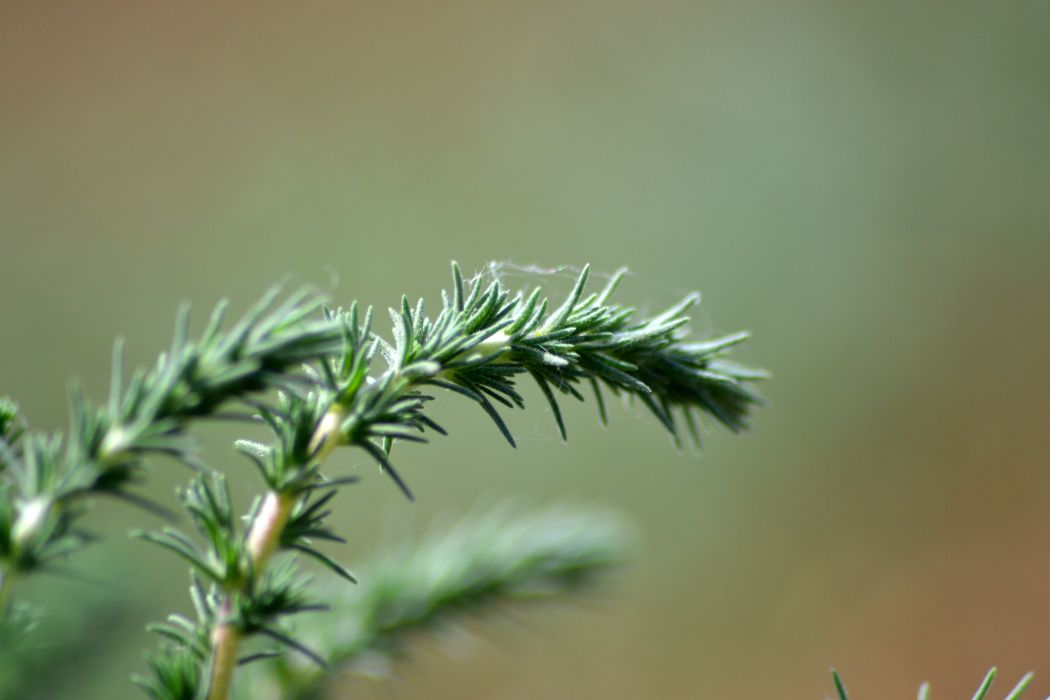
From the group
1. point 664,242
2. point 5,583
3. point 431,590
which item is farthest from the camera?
point 664,242

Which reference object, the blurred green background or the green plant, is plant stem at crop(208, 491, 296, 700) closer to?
the green plant

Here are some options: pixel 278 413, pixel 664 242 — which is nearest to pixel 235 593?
pixel 278 413

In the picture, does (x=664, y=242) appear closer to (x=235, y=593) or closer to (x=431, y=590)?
(x=431, y=590)

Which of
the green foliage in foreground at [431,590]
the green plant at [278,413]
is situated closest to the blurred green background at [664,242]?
the green foliage in foreground at [431,590]

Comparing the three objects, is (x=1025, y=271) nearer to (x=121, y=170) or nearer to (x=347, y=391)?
(x=347, y=391)

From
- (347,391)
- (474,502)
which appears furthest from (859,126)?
(347,391)

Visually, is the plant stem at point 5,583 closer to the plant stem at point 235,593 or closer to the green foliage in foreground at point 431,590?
the plant stem at point 235,593
